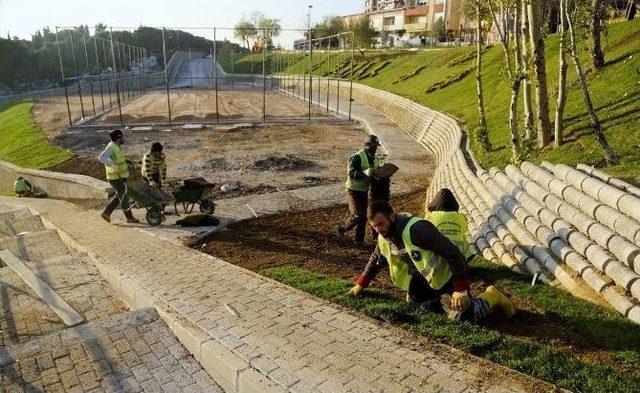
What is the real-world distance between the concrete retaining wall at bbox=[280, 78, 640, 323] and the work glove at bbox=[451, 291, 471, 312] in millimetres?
1518

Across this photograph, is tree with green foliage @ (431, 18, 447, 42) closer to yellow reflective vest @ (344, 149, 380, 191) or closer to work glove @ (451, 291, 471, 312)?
yellow reflective vest @ (344, 149, 380, 191)

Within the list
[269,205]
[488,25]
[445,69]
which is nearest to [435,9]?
[445,69]

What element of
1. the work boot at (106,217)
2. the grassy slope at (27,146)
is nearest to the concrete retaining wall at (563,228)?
the work boot at (106,217)

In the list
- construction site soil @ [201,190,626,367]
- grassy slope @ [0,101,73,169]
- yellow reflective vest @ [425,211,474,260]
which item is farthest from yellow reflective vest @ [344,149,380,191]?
grassy slope @ [0,101,73,169]

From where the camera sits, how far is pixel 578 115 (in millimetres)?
11578

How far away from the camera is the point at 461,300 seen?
4348 mm

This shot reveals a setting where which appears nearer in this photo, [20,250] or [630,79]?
[20,250]

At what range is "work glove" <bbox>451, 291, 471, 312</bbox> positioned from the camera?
4340 millimetres

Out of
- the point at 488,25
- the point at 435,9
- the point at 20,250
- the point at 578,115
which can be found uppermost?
the point at 435,9

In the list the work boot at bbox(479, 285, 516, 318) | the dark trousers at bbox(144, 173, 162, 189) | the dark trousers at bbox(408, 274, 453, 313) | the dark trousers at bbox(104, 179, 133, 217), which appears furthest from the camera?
the dark trousers at bbox(144, 173, 162, 189)

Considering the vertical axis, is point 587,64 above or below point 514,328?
above

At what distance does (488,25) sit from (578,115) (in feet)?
11.0

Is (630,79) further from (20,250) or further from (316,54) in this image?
(316,54)

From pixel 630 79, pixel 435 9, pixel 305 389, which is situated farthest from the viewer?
pixel 435 9
